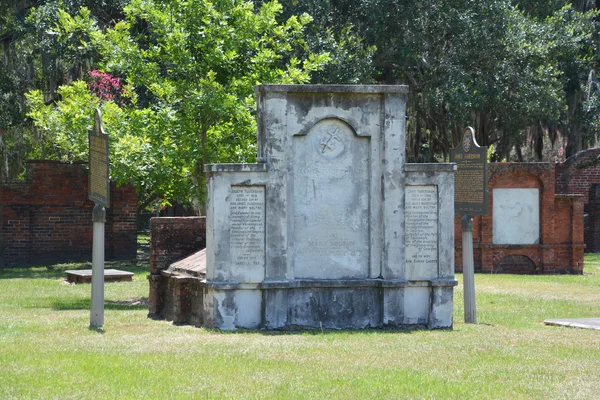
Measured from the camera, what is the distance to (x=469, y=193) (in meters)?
13.3

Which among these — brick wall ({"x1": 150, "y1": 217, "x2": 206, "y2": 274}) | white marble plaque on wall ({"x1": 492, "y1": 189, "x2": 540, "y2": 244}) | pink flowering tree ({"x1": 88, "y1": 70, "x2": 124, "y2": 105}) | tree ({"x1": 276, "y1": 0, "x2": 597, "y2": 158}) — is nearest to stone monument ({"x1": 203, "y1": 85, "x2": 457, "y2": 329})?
brick wall ({"x1": 150, "y1": 217, "x2": 206, "y2": 274})

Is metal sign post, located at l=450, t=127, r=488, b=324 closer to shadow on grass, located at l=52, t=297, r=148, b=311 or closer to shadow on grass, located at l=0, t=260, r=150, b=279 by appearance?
shadow on grass, located at l=52, t=297, r=148, b=311

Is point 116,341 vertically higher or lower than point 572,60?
lower

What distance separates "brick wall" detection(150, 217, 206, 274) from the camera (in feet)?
45.7

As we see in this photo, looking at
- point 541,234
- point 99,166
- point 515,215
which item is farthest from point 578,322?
point 541,234

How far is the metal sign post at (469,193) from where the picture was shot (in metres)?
13.0

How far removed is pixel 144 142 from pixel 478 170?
585 centimetres

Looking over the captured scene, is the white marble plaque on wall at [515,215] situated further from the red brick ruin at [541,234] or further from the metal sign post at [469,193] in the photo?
the metal sign post at [469,193]

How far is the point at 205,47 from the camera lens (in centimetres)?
1675

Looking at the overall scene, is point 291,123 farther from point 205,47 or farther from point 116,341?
point 205,47

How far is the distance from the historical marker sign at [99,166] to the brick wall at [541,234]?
13.2m

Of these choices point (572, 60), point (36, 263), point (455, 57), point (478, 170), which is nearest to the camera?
point (478, 170)

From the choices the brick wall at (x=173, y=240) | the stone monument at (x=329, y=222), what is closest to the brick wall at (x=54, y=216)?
the brick wall at (x=173, y=240)

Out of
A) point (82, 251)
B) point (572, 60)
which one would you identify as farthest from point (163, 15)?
point (572, 60)
